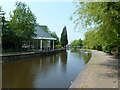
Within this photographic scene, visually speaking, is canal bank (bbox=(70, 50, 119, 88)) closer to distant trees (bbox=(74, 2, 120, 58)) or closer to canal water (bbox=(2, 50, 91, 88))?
canal water (bbox=(2, 50, 91, 88))

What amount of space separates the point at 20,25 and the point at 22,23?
1.86ft

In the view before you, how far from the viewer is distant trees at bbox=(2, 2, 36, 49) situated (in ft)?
75.3

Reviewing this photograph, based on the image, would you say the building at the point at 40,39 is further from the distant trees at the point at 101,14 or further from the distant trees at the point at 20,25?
the distant trees at the point at 101,14

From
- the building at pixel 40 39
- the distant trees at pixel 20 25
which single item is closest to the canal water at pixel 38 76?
the distant trees at pixel 20 25

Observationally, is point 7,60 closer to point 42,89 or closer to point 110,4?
point 42,89

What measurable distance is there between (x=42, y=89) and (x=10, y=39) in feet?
58.1

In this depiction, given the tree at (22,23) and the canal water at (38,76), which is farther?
the tree at (22,23)

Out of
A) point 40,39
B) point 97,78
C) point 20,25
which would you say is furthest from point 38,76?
point 40,39

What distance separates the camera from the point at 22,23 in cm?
2419

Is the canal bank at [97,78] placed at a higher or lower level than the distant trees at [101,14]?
lower

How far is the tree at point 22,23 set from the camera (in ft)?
76.5

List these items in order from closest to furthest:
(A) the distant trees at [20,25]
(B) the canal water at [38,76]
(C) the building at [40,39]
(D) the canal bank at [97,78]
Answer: (D) the canal bank at [97,78], (B) the canal water at [38,76], (A) the distant trees at [20,25], (C) the building at [40,39]

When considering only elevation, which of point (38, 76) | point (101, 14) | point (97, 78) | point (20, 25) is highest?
point (20, 25)

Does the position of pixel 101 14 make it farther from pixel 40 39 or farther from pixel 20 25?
pixel 40 39
